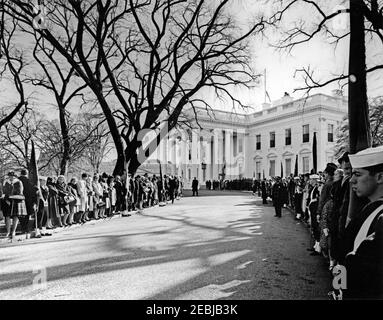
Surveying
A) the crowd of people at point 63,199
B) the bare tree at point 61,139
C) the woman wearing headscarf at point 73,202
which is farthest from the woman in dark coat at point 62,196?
the bare tree at point 61,139

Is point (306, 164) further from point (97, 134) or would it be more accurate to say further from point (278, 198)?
point (97, 134)

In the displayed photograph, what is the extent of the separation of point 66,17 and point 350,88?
12.5m

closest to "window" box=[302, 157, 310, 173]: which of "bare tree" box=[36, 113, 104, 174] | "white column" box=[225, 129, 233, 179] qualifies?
"bare tree" box=[36, 113, 104, 174]

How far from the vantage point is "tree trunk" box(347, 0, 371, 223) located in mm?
4699

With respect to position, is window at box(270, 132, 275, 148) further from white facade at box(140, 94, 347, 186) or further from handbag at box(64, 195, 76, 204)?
handbag at box(64, 195, 76, 204)

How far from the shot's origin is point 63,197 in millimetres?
8875

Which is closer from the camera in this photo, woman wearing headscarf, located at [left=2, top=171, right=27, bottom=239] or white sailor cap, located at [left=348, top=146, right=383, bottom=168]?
white sailor cap, located at [left=348, top=146, right=383, bottom=168]

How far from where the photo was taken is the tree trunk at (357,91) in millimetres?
4699

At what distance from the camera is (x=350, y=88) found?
187 inches

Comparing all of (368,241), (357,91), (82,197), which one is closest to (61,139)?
(82,197)

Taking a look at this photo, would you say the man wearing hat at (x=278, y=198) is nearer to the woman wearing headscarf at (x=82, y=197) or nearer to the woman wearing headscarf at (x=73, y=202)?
the woman wearing headscarf at (x=82, y=197)

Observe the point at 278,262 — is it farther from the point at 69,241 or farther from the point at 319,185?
the point at 69,241

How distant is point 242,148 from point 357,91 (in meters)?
29.9

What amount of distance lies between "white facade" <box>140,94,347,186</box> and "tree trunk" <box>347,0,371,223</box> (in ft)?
25.1
